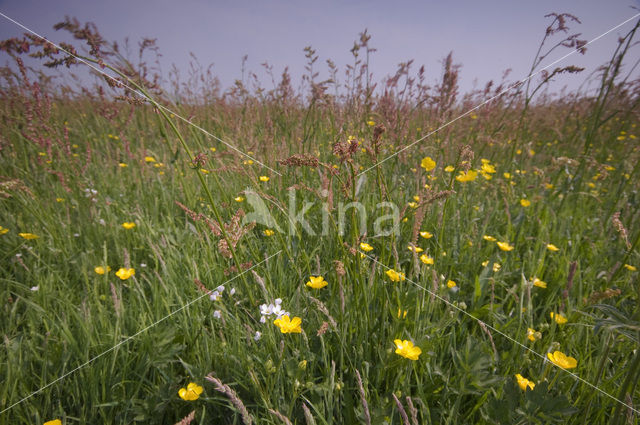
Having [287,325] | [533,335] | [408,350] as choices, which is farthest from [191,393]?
[533,335]

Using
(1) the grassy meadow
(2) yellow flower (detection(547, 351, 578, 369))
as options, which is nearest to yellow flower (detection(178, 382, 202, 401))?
(1) the grassy meadow

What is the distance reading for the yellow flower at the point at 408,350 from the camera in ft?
3.29

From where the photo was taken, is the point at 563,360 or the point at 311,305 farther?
the point at 311,305

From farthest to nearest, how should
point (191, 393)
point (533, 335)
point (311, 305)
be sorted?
point (311, 305) < point (533, 335) < point (191, 393)

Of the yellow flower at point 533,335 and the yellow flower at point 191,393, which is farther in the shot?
the yellow flower at point 533,335

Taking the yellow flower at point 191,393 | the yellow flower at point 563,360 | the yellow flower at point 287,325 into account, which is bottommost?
the yellow flower at point 191,393

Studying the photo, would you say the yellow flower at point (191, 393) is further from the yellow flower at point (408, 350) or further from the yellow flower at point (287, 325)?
the yellow flower at point (408, 350)

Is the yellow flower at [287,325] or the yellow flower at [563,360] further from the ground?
the yellow flower at [287,325]

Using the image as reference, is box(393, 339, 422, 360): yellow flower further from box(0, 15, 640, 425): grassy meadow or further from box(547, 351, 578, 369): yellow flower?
box(547, 351, 578, 369): yellow flower

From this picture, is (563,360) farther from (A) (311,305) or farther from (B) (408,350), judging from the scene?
(A) (311,305)

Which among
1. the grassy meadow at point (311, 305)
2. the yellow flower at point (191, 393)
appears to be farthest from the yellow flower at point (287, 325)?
the yellow flower at point (191, 393)

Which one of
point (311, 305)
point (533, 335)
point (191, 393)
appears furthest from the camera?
point (311, 305)

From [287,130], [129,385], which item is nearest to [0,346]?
[129,385]

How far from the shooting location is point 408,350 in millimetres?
1041
